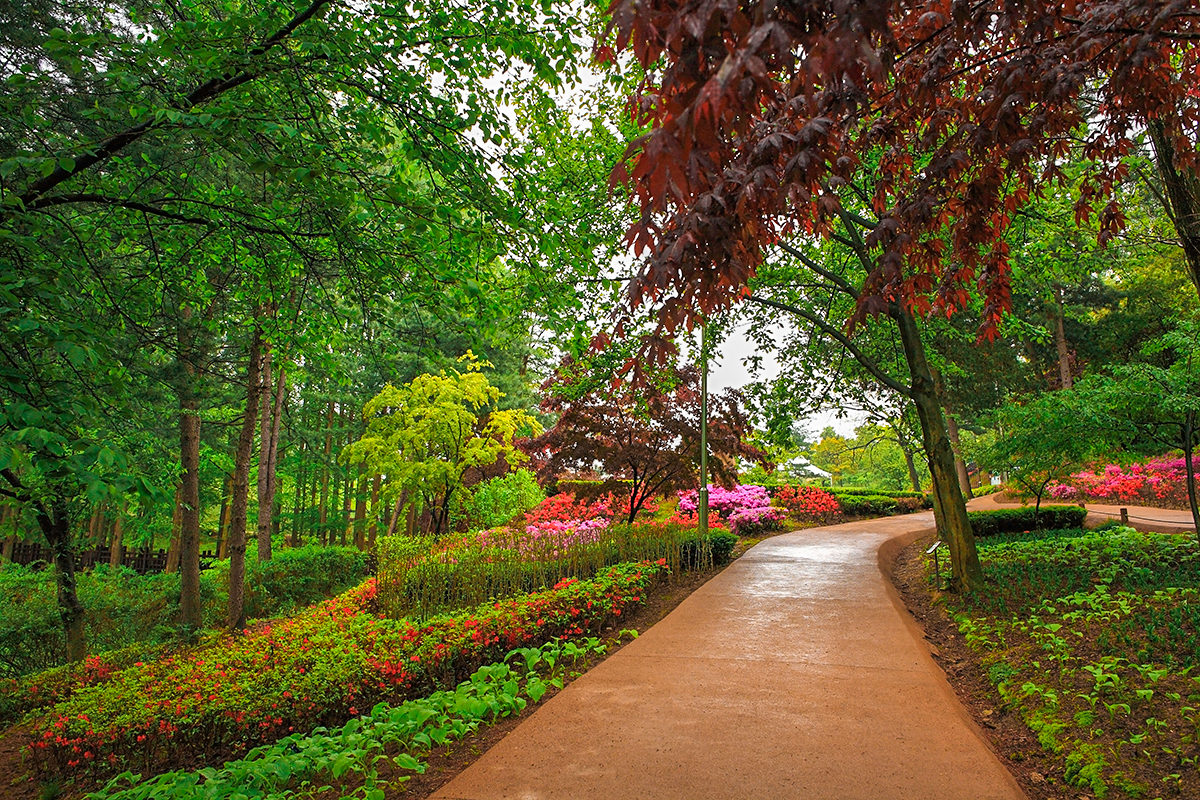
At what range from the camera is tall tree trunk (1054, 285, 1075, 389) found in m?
20.0

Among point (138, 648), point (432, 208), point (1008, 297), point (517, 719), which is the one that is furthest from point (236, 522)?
point (1008, 297)

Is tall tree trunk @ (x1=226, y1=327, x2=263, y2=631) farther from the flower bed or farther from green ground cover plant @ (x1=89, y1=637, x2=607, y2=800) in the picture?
green ground cover plant @ (x1=89, y1=637, x2=607, y2=800)

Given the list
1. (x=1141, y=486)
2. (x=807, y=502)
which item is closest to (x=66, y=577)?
(x=807, y=502)

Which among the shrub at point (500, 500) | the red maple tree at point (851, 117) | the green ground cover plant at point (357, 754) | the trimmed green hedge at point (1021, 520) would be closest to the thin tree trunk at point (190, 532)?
the green ground cover plant at point (357, 754)

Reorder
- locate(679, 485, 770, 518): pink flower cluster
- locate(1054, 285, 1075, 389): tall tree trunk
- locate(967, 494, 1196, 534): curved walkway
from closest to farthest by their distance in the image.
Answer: locate(967, 494, 1196, 534): curved walkway → locate(679, 485, 770, 518): pink flower cluster → locate(1054, 285, 1075, 389): tall tree trunk

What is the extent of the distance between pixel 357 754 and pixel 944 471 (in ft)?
23.1

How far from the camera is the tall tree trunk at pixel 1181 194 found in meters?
3.86

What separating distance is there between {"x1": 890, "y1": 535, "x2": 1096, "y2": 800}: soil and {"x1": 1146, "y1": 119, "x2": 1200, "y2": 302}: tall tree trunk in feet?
10.3

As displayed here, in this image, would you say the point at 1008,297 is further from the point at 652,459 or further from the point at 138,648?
the point at 138,648

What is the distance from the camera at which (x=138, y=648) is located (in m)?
6.64

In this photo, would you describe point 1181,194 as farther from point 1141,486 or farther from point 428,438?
point 1141,486

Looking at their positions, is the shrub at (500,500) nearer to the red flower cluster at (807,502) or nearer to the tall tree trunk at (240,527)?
the tall tree trunk at (240,527)

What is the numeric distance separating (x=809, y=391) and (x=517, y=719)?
295 inches

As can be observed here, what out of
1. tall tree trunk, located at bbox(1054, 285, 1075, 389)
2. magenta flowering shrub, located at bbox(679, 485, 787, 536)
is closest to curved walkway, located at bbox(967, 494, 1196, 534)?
tall tree trunk, located at bbox(1054, 285, 1075, 389)
